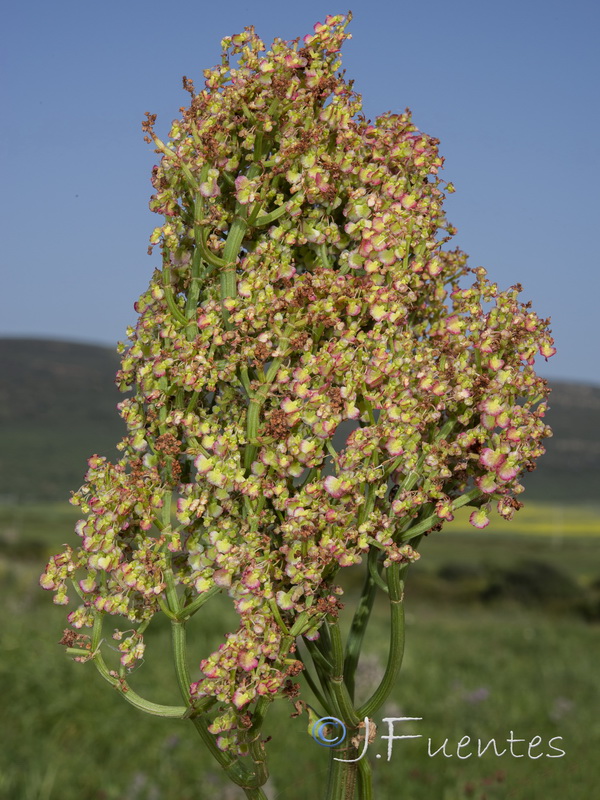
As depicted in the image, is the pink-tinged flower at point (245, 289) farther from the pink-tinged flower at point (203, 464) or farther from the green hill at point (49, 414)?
the green hill at point (49, 414)

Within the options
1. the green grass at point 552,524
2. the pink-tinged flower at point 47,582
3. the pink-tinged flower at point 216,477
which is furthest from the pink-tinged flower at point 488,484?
the green grass at point 552,524

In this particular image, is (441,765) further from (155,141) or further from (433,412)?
(155,141)

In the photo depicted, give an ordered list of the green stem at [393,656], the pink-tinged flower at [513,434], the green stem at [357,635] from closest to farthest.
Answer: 1. the pink-tinged flower at [513,434]
2. the green stem at [393,656]
3. the green stem at [357,635]

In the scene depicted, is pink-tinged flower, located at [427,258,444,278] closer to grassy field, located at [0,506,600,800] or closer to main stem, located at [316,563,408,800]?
main stem, located at [316,563,408,800]

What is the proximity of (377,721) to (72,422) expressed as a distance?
54687 millimetres

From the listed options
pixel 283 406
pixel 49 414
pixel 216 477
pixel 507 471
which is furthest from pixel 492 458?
pixel 49 414

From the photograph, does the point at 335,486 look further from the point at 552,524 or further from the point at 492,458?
the point at 552,524

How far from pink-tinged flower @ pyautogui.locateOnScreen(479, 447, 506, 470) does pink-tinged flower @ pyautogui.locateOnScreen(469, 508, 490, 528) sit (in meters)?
0.13

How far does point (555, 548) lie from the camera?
22.1m

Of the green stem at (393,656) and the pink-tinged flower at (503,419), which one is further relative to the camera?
the green stem at (393,656)

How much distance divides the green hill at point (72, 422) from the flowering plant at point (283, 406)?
40.5 meters

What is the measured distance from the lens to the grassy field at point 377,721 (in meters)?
4.98

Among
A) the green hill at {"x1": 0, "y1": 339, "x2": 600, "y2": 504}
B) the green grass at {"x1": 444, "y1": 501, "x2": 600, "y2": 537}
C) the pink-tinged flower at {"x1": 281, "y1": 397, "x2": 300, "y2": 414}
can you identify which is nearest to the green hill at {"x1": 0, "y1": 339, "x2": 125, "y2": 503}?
the green hill at {"x1": 0, "y1": 339, "x2": 600, "y2": 504}

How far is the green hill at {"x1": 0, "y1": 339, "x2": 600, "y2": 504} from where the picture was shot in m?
47.1
